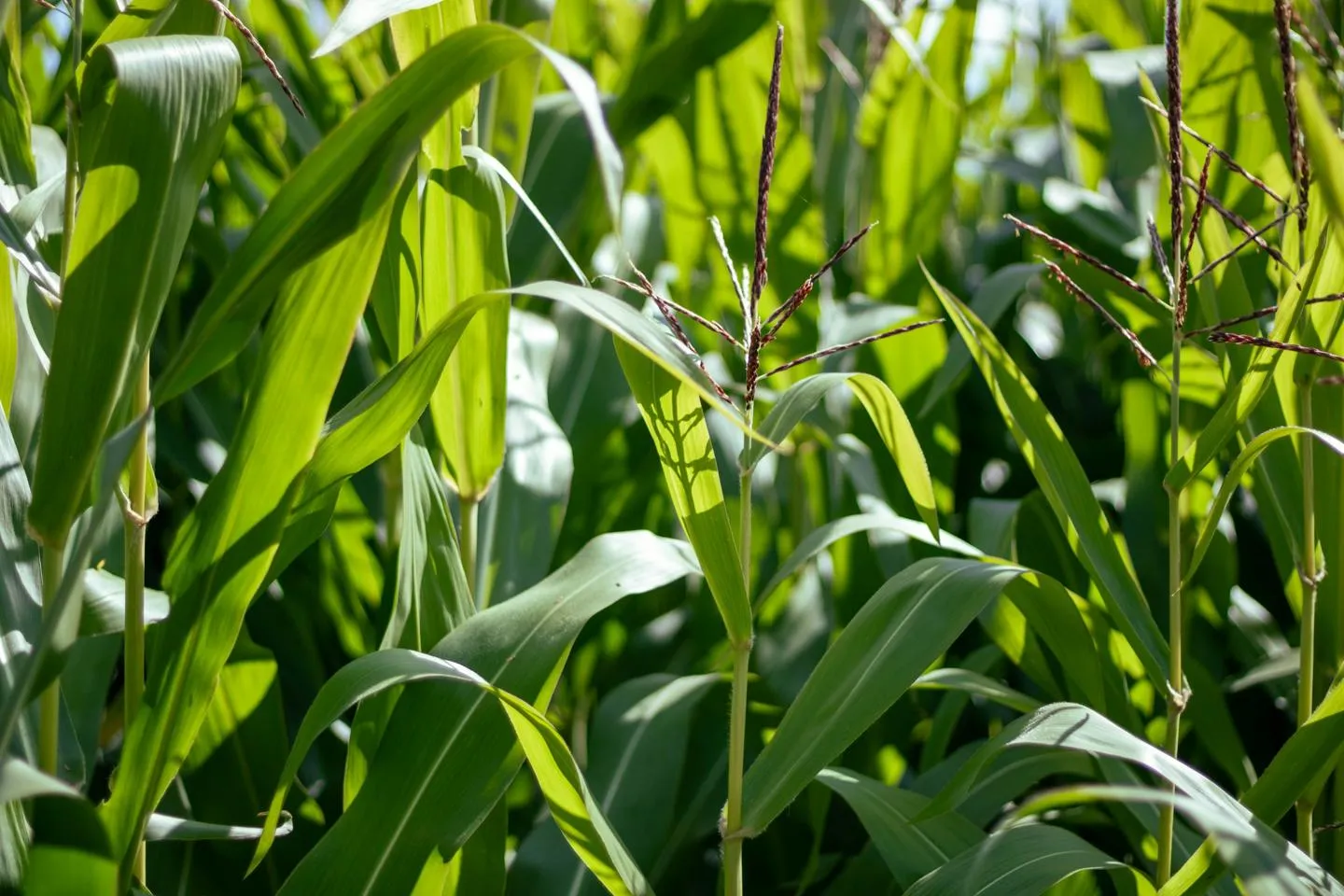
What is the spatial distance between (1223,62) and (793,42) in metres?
0.52

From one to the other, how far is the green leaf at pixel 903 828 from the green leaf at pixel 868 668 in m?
0.11

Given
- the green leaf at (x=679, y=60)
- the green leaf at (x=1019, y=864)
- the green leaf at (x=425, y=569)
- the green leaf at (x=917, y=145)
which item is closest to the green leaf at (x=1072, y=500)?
the green leaf at (x=1019, y=864)

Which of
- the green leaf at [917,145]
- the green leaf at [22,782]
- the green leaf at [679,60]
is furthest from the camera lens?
the green leaf at [917,145]

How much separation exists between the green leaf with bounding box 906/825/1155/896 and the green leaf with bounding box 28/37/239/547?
0.47 m

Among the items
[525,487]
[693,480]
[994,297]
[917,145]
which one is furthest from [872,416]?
[917,145]

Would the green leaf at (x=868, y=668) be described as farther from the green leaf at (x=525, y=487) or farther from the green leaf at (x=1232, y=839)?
the green leaf at (x=525, y=487)

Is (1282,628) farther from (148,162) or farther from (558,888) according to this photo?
(148,162)

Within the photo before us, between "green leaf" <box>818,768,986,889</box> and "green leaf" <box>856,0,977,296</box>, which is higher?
"green leaf" <box>856,0,977,296</box>

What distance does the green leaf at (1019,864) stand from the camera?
0.59 m

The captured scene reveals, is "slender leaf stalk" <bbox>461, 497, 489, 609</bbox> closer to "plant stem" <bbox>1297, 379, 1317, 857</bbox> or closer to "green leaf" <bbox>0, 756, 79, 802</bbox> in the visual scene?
"green leaf" <bbox>0, 756, 79, 802</bbox>

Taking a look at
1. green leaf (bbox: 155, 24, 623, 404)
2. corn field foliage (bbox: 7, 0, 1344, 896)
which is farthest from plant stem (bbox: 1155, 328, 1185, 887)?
green leaf (bbox: 155, 24, 623, 404)

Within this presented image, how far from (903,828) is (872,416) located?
0.28 m

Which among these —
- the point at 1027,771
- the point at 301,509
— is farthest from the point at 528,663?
the point at 1027,771

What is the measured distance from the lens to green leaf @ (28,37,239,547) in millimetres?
470
